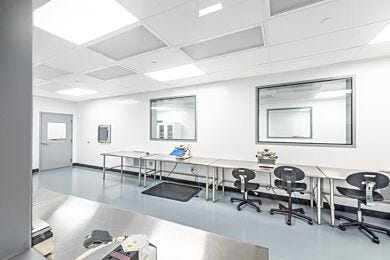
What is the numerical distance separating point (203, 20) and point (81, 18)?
1.32 meters

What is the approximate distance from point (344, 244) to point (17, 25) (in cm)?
346

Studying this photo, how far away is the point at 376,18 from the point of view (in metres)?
1.85

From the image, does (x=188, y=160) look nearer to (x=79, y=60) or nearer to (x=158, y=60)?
(x=158, y=60)

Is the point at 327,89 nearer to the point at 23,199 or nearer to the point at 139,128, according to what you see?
the point at 23,199

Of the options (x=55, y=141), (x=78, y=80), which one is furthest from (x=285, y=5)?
(x=55, y=141)

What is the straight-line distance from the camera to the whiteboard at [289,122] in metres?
3.59

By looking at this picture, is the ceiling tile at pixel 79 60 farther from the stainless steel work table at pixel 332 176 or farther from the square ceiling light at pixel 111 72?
the stainless steel work table at pixel 332 176

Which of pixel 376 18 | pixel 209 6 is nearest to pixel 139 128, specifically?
pixel 209 6

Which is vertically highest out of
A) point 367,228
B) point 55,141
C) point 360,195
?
point 55,141

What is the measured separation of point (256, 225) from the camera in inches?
102

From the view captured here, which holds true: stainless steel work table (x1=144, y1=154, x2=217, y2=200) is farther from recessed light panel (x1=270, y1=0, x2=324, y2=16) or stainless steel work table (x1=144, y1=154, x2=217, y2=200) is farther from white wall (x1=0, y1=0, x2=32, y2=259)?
white wall (x1=0, y1=0, x2=32, y2=259)

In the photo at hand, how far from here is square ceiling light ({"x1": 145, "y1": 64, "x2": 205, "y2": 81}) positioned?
3283 mm

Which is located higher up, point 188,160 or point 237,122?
point 237,122

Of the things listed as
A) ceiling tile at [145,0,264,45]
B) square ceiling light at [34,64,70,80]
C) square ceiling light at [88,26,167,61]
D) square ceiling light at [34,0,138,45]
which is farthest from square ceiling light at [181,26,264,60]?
square ceiling light at [34,64,70,80]
